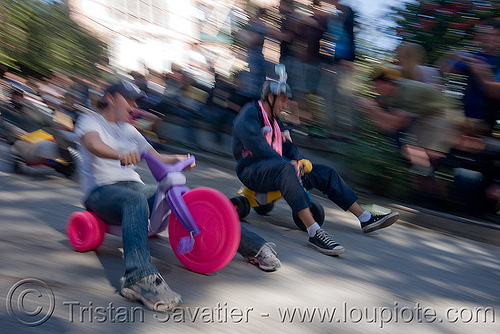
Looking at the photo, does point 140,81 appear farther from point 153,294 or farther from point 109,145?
point 153,294

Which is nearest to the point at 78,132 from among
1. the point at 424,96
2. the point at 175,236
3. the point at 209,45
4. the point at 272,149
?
the point at 175,236

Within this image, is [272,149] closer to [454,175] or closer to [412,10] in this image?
[454,175]

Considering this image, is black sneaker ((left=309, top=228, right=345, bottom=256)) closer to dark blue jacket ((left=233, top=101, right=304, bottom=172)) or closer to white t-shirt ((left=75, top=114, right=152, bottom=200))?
dark blue jacket ((left=233, top=101, right=304, bottom=172))

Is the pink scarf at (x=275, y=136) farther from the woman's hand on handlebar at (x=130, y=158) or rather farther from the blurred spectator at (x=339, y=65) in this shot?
the blurred spectator at (x=339, y=65)

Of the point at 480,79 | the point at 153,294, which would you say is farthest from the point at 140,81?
the point at 153,294

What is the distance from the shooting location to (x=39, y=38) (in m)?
9.39

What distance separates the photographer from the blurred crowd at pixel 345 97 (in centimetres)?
503

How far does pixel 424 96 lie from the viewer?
16.7ft

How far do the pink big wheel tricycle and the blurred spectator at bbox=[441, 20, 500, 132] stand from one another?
3027mm

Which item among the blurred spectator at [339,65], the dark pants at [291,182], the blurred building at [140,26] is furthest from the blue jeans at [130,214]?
the blurred building at [140,26]

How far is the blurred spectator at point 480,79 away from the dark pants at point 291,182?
1532mm

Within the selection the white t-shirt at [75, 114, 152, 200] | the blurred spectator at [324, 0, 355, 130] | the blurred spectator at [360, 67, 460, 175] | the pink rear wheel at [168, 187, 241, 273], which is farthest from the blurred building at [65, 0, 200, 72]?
the pink rear wheel at [168, 187, 241, 273]

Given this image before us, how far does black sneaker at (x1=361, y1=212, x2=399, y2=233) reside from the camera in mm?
4465

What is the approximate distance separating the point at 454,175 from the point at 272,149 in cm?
207
